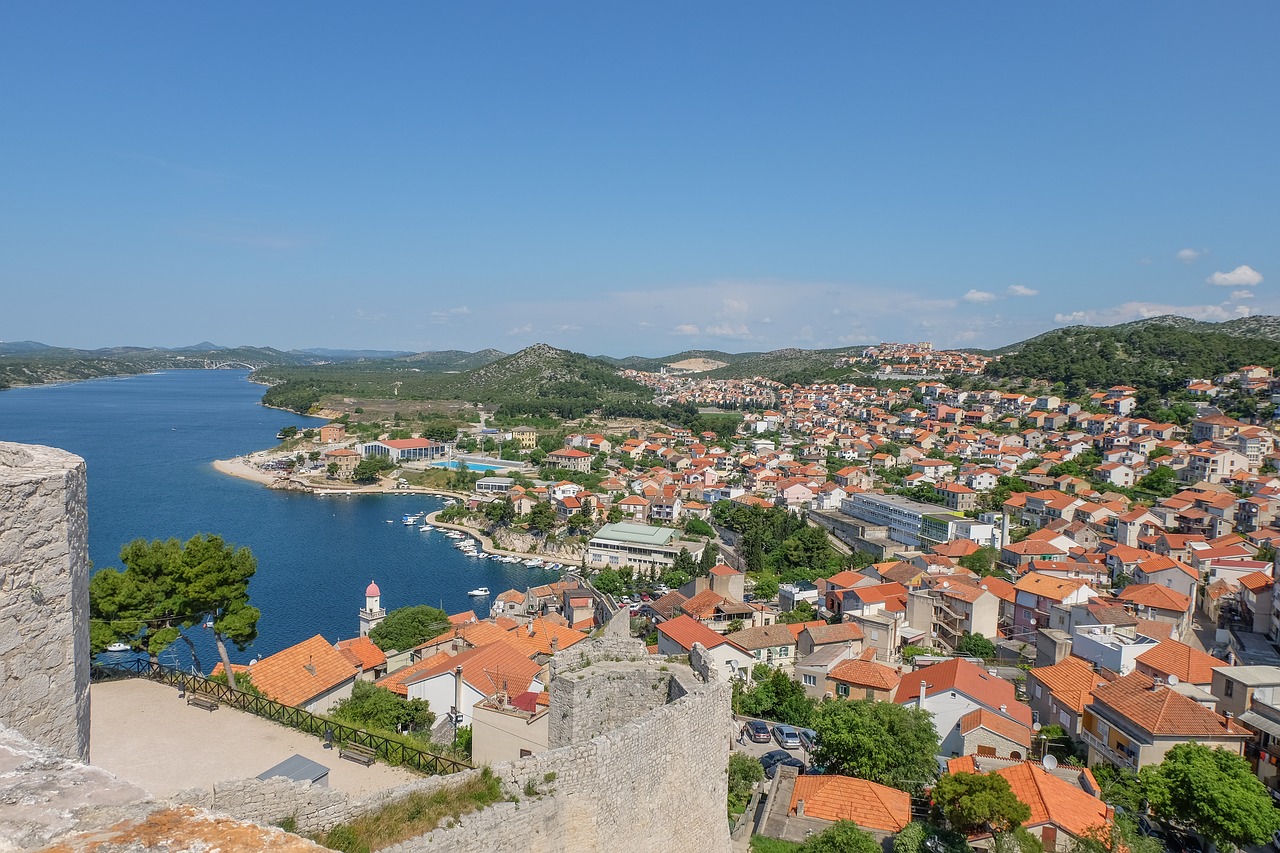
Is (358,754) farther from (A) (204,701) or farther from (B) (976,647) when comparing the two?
(B) (976,647)

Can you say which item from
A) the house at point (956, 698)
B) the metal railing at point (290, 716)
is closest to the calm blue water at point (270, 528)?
the metal railing at point (290, 716)

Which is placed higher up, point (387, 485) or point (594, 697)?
point (594, 697)

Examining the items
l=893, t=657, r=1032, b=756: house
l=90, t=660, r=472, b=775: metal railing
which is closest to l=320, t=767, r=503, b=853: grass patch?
l=90, t=660, r=472, b=775: metal railing

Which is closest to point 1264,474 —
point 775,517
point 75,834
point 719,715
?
point 775,517

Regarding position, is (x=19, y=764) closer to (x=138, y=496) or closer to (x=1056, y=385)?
(x=138, y=496)

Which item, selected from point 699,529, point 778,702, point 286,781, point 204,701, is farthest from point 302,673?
point 699,529

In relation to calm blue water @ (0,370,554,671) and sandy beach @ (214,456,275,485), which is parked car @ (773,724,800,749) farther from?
sandy beach @ (214,456,275,485)

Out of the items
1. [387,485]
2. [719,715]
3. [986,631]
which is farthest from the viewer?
[387,485]

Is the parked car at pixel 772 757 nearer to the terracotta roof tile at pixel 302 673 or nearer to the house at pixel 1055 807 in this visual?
the house at pixel 1055 807
